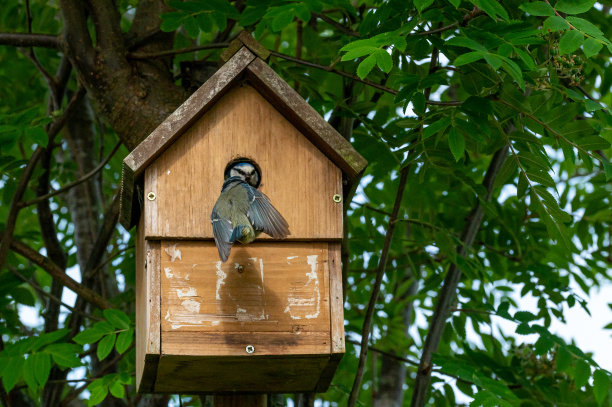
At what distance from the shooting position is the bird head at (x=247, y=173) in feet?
→ 10.4

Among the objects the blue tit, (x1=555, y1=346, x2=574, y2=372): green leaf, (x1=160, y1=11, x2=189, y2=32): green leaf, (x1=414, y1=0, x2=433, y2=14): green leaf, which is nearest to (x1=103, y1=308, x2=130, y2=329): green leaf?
the blue tit

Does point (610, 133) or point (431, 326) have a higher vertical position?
point (610, 133)

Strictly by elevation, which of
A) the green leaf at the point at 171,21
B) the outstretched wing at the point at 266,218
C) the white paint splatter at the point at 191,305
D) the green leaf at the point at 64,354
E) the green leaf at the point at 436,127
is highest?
the green leaf at the point at 171,21

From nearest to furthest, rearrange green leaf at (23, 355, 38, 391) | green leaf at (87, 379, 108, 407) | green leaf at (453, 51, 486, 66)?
green leaf at (453, 51, 486, 66), green leaf at (23, 355, 38, 391), green leaf at (87, 379, 108, 407)

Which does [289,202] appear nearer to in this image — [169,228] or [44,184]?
[169,228]

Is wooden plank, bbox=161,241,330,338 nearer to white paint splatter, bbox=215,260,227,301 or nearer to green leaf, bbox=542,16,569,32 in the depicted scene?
white paint splatter, bbox=215,260,227,301

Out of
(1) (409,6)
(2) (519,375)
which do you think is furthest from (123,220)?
(2) (519,375)

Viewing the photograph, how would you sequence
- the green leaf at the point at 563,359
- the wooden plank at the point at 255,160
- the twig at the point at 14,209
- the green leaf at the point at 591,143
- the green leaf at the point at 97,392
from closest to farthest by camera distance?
the wooden plank at the point at 255,160
the green leaf at the point at 591,143
the green leaf at the point at 97,392
the green leaf at the point at 563,359
the twig at the point at 14,209

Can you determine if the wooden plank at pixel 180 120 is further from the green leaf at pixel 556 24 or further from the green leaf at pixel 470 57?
the green leaf at pixel 556 24

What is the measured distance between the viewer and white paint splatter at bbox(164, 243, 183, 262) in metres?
3.08

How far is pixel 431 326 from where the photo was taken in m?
4.30

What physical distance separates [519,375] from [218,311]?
215cm

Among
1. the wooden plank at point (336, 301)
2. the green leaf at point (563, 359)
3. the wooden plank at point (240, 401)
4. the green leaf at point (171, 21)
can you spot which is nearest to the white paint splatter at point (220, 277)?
the wooden plank at point (336, 301)

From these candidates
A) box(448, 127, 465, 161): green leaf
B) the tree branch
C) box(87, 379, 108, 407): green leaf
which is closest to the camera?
box(448, 127, 465, 161): green leaf
